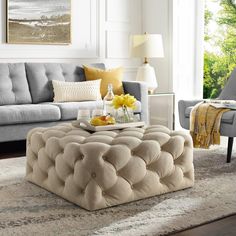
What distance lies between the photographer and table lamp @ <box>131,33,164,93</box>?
230 inches

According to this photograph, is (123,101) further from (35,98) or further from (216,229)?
(35,98)

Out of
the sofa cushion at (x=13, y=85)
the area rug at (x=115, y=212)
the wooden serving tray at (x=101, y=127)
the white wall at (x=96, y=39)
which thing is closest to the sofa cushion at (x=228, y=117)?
the area rug at (x=115, y=212)

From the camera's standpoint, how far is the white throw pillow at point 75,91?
5.21m

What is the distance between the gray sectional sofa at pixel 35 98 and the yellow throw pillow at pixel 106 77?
0.09 metres

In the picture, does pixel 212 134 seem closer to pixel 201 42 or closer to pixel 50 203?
pixel 50 203

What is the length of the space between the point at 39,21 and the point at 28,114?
157 centimetres

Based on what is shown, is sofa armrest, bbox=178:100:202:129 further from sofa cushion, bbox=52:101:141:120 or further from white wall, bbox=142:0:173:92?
white wall, bbox=142:0:173:92

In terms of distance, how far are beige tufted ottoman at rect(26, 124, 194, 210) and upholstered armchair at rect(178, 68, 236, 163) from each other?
998 mm

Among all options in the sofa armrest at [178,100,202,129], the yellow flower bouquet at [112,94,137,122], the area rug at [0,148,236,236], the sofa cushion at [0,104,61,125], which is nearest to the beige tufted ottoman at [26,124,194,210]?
the area rug at [0,148,236,236]

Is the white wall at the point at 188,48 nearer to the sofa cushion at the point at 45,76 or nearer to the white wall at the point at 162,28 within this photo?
the white wall at the point at 162,28

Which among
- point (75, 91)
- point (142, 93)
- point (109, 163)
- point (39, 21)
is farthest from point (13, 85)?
point (109, 163)

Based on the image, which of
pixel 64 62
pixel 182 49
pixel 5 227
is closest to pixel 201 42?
pixel 182 49

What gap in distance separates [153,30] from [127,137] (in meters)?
3.66

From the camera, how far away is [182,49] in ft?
20.8
